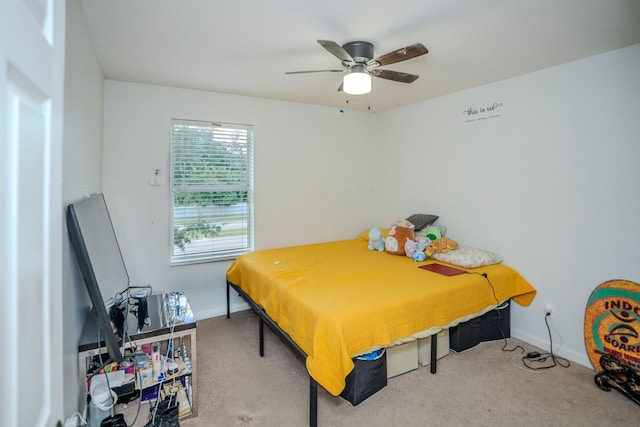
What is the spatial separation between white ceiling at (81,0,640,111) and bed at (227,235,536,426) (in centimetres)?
174

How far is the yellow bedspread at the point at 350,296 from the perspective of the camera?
1.95 m

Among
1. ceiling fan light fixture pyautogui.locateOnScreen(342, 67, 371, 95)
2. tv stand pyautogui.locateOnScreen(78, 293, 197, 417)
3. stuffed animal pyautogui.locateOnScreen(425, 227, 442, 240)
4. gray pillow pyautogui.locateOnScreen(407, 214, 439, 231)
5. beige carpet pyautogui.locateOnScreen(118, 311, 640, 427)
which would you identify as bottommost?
beige carpet pyautogui.locateOnScreen(118, 311, 640, 427)

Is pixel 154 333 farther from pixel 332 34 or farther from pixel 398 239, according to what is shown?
pixel 398 239

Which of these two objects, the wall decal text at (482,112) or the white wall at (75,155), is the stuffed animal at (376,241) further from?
the white wall at (75,155)

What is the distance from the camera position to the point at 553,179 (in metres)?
2.83

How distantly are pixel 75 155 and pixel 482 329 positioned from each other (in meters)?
3.33

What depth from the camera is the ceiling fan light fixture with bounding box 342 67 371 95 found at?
2.35m

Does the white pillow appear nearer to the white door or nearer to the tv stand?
the tv stand

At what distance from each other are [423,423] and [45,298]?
212cm

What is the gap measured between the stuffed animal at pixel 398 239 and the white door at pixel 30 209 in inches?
121

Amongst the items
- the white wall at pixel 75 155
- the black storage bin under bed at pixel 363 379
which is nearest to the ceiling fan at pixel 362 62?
the white wall at pixel 75 155

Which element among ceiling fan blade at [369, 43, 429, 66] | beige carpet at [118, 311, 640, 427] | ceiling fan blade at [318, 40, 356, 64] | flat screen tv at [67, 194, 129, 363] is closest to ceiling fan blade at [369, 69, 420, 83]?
ceiling fan blade at [369, 43, 429, 66]

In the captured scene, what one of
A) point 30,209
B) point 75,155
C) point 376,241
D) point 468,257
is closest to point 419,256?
point 468,257

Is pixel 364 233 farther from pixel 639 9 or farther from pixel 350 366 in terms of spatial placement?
pixel 639 9
